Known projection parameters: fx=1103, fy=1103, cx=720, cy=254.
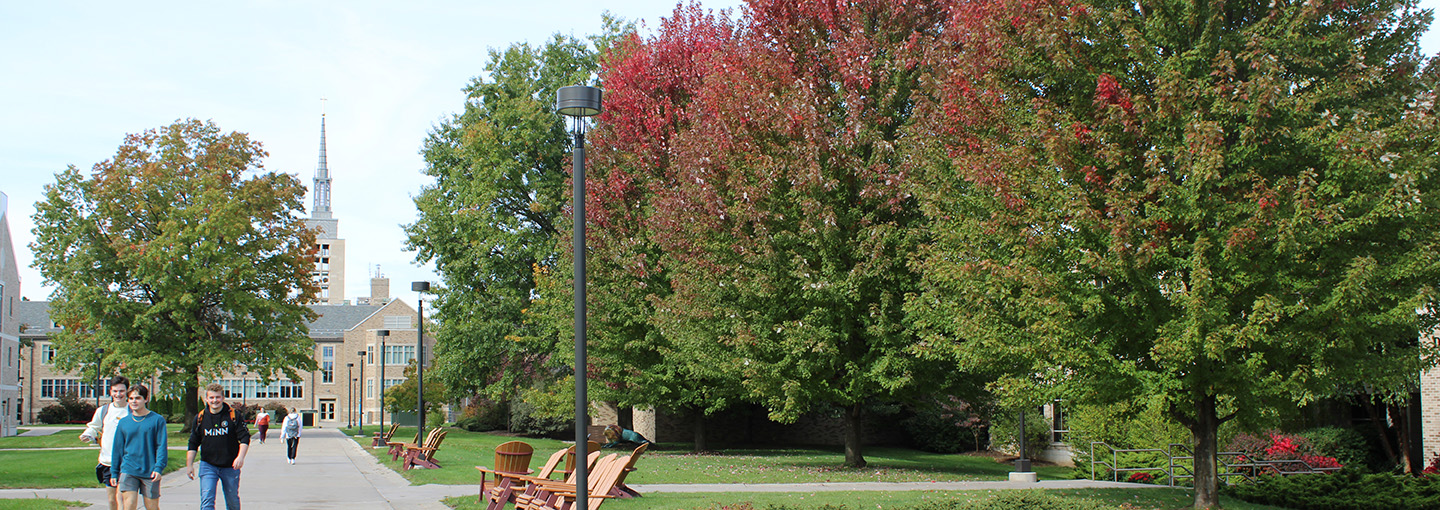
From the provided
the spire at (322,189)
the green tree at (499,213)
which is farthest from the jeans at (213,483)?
the spire at (322,189)

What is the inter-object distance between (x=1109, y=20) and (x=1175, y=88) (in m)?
1.70

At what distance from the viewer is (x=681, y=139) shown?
78.5 feet

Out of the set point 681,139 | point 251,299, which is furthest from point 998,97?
point 251,299

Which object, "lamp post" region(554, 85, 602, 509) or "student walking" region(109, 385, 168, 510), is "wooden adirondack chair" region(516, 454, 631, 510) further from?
"student walking" region(109, 385, 168, 510)

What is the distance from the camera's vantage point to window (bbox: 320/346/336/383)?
9638 centimetres

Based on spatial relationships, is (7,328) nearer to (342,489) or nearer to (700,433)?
(700,433)

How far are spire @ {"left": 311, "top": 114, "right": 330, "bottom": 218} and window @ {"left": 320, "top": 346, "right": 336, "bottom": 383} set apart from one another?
292ft

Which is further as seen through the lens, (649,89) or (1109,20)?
(649,89)

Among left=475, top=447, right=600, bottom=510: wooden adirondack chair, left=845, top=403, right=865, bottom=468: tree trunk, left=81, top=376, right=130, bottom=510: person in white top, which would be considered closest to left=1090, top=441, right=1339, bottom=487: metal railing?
left=845, top=403, right=865, bottom=468: tree trunk

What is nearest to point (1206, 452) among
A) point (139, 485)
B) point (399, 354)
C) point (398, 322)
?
point (139, 485)

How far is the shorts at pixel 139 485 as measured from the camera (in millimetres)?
10578

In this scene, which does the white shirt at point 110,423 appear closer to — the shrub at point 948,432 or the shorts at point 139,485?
the shorts at point 139,485

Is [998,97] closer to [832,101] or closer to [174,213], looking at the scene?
[832,101]

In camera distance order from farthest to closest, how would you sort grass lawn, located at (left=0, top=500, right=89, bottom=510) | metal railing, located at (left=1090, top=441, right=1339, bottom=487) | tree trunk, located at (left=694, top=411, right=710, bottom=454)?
1. tree trunk, located at (left=694, top=411, right=710, bottom=454)
2. metal railing, located at (left=1090, top=441, right=1339, bottom=487)
3. grass lawn, located at (left=0, top=500, right=89, bottom=510)
